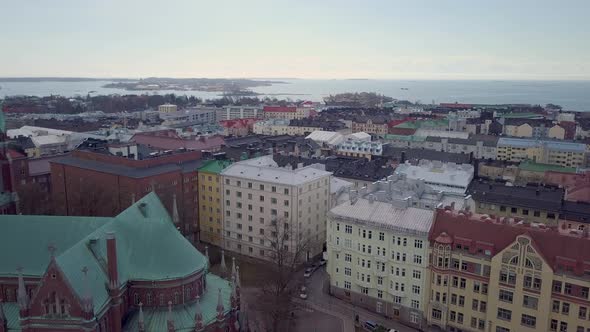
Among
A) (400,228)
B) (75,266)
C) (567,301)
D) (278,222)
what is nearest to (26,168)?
(278,222)

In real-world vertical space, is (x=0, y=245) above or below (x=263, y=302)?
above

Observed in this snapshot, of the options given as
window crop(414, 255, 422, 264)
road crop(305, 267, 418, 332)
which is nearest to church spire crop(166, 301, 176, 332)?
road crop(305, 267, 418, 332)

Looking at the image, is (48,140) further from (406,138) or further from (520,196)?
(520,196)

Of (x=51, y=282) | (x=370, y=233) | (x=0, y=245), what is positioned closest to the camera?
(x=51, y=282)

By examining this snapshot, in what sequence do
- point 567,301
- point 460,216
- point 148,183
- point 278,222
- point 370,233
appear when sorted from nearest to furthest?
1. point 567,301
2. point 460,216
3. point 370,233
4. point 278,222
5. point 148,183

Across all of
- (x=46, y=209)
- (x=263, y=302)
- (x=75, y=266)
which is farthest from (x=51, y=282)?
(x=46, y=209)

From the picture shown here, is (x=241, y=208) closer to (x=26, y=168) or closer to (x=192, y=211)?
(x=192, y=211)

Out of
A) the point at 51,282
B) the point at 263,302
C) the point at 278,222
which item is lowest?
the point at 263,302

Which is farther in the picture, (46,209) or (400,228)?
(46,209)

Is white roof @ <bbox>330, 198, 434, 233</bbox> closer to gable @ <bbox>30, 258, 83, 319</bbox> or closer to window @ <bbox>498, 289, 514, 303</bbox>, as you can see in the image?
window @ <bbox>498, 289, 514, 303</bbox>
